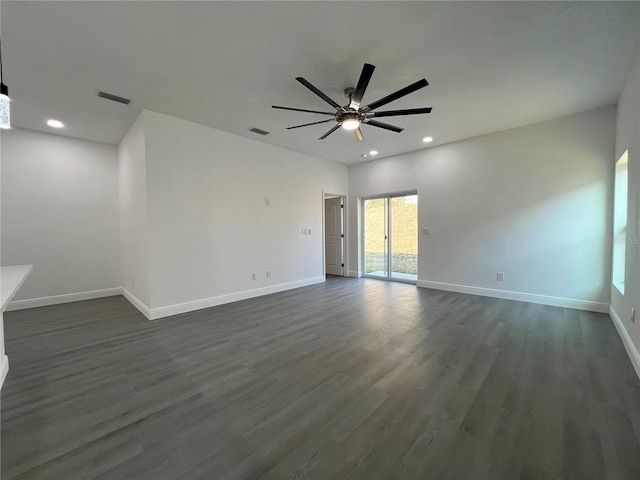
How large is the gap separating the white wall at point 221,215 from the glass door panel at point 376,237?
1.48 m

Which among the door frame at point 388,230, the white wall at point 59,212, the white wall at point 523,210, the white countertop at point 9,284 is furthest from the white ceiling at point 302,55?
the door frame at point 388,230

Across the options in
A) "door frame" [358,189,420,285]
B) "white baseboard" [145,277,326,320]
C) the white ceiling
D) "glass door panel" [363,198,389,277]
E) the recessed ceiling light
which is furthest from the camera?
"glass door panel" [363,198,389,277]

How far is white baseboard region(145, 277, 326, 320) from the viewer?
373cm

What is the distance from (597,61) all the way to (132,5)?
4190 millimetres

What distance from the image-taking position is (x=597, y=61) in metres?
2.62

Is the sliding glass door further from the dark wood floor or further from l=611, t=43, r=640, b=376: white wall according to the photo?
l=611, t=43, r=640, b=376: white wall

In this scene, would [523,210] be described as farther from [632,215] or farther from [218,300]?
[218,300]

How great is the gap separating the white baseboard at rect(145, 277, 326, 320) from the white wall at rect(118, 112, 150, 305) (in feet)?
0.88

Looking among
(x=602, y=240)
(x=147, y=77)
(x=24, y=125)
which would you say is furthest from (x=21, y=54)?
(x=602, y=240)

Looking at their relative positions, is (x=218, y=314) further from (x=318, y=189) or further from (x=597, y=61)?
(x=597, y=61)

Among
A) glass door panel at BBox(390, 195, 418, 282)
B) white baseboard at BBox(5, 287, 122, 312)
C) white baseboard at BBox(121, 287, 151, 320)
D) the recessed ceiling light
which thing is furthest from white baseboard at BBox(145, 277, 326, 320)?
the recessed ceiling light

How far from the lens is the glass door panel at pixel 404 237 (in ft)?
19.2

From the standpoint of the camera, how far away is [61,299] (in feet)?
15.2

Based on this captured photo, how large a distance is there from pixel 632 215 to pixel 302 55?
3.54m
